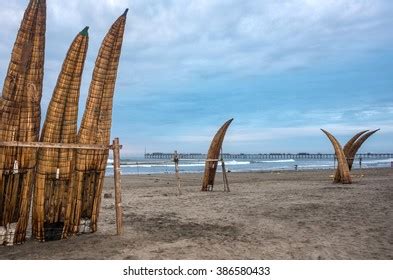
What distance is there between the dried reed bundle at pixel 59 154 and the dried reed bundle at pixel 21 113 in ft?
0.70

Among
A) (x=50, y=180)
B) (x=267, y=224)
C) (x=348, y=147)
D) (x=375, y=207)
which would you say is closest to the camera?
(x=50, y=180)

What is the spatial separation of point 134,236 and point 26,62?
378 cm

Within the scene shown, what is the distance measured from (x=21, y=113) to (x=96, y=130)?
1.36 metres

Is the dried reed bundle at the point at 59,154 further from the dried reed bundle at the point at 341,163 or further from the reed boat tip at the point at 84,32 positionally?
the dried reed bundle at the point at 341,163

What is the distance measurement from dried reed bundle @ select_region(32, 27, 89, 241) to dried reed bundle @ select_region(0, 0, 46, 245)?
0.70 feet

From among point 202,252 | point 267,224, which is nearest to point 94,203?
point 202,252

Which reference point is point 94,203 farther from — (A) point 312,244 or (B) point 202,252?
(A) point 312,244

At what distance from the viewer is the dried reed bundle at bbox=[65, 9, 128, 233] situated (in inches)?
270

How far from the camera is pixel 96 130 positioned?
6996 millimetres

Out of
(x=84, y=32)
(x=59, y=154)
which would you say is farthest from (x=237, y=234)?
(x=84, y=32)

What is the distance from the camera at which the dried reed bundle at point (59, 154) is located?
651cm

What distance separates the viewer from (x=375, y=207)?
35.8 ft

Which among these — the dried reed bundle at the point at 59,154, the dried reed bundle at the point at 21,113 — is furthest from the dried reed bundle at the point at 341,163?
the dried reed bundle at the point at 21,113

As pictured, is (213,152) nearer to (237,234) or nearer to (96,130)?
(237,234)
